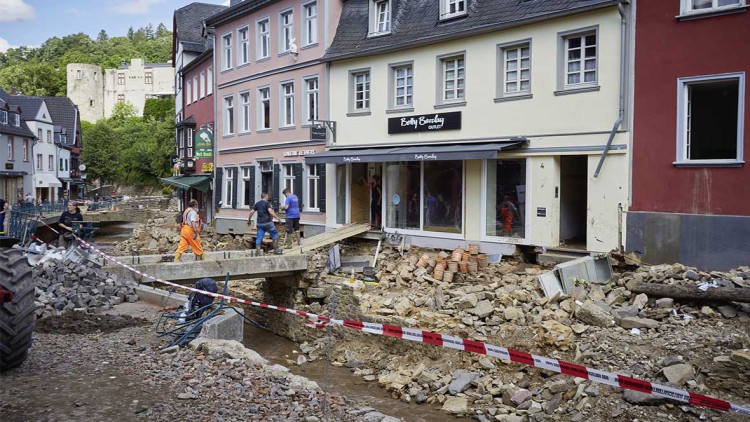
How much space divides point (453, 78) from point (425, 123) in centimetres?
156

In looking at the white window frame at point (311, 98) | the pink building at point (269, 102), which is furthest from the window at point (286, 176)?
the white window frame at point (311, 98)

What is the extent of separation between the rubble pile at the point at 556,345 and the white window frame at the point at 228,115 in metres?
16.7

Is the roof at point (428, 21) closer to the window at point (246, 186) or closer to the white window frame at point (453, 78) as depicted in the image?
the white window frame at point (453, 78)

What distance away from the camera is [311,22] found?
25.7m

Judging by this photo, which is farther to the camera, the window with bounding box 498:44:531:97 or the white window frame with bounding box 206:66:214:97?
the white window frame with bounding box 206:66:214:97

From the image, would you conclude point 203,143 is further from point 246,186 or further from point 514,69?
point 514,69

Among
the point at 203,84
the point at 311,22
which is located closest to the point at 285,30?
the point at 311,22

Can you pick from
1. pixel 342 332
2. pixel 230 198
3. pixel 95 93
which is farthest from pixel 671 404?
pixel 95 93

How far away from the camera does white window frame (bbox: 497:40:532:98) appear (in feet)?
59.1

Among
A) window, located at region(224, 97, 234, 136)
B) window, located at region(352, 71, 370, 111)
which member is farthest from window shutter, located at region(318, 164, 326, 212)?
window, located at region(224, 97, 234, 136)

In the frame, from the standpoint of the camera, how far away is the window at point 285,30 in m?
26.8

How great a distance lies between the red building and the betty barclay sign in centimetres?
548

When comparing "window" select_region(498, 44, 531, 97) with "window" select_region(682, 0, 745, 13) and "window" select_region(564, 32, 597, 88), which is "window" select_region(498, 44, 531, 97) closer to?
"window" select_region(564, 32, 597, 88)

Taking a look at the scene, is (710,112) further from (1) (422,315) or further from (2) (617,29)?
(1) (422,315)
